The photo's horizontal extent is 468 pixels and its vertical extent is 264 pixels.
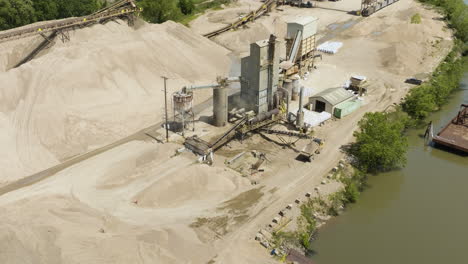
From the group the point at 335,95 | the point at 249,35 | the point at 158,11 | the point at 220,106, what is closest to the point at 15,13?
the point at 158,11

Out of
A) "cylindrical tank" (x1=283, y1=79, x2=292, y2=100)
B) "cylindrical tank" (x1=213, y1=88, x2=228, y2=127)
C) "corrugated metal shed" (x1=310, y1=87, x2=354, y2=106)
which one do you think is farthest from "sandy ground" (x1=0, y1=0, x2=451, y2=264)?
"cylindrical tank" (x1=283, y1=79, x2=292, y2=100)

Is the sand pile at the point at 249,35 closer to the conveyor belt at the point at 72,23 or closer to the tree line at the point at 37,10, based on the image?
the conveyor belt at the point at 72,23

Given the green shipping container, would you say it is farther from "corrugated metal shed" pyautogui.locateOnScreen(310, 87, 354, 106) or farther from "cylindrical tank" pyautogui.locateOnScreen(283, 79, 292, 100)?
"cylindrical tank" pyautogui.locateOnScreen(283, 79, 292, 100)

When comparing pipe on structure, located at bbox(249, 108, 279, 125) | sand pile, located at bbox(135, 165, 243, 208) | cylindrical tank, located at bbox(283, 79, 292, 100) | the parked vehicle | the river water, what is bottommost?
the river water

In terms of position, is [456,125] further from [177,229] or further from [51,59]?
[51,59]

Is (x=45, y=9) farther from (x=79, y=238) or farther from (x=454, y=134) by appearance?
(x=454, y=134)

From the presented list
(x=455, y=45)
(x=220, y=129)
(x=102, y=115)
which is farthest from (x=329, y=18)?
(x=102, y=115)

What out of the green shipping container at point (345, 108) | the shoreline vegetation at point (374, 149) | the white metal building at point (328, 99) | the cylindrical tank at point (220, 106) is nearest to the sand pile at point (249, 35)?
the white metal building at point (328, 99)
